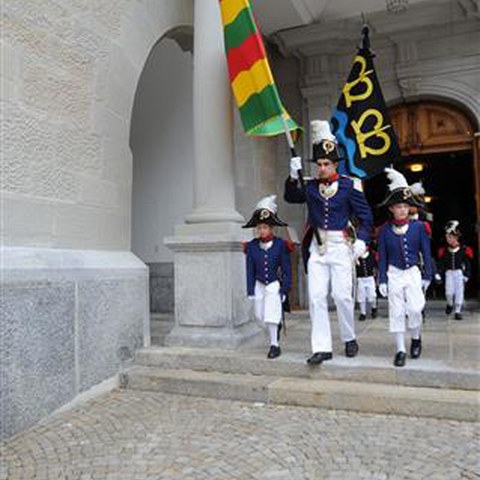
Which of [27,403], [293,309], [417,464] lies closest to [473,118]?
[293,309]

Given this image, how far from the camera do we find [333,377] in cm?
485

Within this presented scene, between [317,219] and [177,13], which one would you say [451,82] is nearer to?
[177,13]

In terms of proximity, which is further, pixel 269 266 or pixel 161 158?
pixel 161 158

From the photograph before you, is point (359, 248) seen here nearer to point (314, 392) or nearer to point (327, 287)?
point (327, 287)

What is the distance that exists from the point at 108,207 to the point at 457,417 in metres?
3.82

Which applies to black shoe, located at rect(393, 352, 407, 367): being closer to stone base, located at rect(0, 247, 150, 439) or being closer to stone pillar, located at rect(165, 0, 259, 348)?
stone pillar, located at rect(165, 0, 259, 348)

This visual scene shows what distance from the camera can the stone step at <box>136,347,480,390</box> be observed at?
4473 millimetres

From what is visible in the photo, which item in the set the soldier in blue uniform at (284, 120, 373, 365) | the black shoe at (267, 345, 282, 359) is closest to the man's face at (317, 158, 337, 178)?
the soldier in blue uniform at (284, 120, 373, 365)

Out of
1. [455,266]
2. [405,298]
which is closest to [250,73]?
[405,298]

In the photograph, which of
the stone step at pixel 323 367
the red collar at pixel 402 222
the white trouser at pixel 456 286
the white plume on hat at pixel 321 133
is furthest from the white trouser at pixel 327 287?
the white trouser at pixel 456 286

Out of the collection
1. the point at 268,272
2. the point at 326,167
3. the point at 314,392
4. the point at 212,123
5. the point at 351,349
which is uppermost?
the point at 212,123

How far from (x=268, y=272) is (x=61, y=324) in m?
2.04

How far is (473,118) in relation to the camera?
9.43m

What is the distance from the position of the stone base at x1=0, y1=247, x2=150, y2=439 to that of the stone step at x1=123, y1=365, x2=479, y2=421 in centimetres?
51
